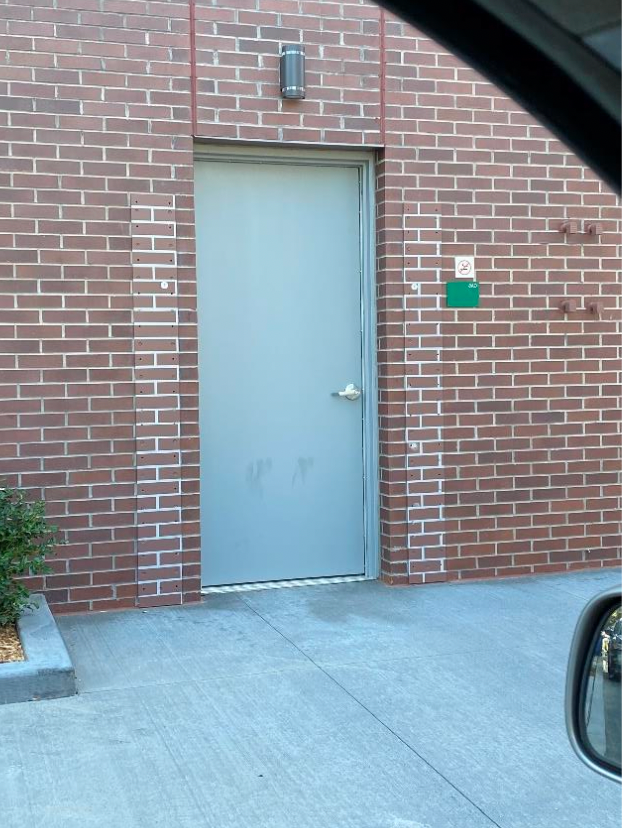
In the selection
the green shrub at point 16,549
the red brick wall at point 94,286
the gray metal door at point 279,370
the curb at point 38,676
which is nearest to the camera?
the curb at point 38,676

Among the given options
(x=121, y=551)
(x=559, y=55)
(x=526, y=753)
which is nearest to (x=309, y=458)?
(x=121, y=551)

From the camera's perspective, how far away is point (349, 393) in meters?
7.49

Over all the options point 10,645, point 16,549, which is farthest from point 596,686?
point 16,549

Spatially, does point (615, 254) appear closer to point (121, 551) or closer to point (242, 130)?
point (242, 130)

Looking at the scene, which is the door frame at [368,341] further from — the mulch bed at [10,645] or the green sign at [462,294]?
the mulch bed at [10,645]

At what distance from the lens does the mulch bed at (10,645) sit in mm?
5414

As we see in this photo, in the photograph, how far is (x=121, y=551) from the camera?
22.2 feet

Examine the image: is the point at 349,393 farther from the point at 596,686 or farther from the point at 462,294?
the point at 596,686

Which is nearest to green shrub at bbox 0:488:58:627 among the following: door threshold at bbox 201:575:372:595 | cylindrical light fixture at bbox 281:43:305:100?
door threshold at bbox 201:575:372:595

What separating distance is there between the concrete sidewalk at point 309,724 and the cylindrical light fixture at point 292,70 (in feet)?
10.8

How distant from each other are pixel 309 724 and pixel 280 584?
254cm

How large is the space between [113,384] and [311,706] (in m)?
2.57

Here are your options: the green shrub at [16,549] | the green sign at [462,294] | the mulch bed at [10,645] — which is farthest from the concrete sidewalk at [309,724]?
the green sign at [462,294]

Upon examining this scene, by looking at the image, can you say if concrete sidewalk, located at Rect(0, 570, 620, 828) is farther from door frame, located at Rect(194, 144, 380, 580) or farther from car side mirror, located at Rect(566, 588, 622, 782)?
car side mirror, located at Rect(566, 588, 622, 782)
